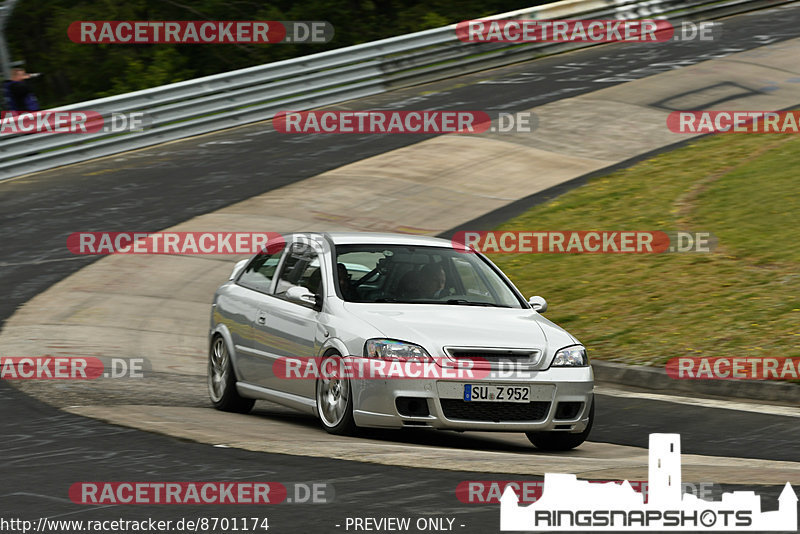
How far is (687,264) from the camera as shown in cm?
1480

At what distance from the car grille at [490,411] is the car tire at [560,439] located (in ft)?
1.15

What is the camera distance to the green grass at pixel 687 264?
12.4 metres

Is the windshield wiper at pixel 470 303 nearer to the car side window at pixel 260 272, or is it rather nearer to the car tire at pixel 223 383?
the car side window at pixel 260 272

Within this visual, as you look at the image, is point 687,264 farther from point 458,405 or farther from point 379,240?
point 458,405

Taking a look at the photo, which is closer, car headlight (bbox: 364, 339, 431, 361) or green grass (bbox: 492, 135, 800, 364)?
car headlight (bbox: 364, 339, 431, 361)

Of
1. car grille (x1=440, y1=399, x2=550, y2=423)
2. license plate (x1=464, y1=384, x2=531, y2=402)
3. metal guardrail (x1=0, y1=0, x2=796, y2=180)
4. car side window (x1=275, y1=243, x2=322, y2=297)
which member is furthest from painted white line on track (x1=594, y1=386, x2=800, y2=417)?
metal guardrail (x1=0, y1=0, x2=796, y2=180)

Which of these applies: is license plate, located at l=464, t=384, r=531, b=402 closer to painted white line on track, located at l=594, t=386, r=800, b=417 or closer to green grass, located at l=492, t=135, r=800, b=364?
painted white line on track, located at l=594, t=386, r=800, b=417

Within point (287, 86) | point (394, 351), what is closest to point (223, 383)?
point (394, 351)

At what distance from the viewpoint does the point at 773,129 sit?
2122 centimetres

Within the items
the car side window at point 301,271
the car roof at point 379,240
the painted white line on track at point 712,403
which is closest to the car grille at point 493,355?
the car side window at point 301,271

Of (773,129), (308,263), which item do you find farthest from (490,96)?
(308,263)

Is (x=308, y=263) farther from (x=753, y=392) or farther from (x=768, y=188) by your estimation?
(x=768, y=188)

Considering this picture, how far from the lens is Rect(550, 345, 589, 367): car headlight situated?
27.9 ft

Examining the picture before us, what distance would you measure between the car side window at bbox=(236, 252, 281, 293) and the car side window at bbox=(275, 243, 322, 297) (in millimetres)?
163
